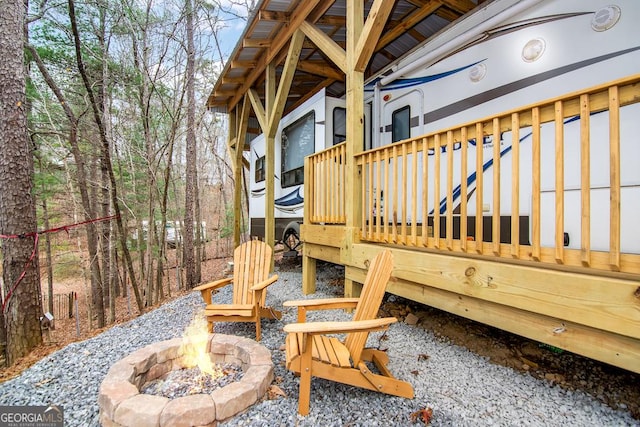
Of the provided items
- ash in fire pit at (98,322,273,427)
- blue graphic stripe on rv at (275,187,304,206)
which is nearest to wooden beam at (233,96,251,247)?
blue graphic stripe on rv at (275,187,304,206)

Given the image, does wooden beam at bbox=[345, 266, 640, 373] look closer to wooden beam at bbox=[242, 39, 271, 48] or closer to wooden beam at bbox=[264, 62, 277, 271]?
wooden beam at bbox=[264, 62, 277, 271]

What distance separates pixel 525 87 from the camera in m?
3.12

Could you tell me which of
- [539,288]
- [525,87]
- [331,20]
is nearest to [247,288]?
[539,288]

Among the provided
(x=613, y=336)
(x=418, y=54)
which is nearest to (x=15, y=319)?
(x=613, y=336)

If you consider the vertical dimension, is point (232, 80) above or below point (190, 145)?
above

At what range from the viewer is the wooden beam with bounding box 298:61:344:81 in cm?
558

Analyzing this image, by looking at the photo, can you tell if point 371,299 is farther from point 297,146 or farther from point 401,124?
point 297,146

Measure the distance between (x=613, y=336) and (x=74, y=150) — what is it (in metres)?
8.24

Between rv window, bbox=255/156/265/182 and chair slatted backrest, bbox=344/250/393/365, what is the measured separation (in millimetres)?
5716

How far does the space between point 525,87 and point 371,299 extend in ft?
8.74

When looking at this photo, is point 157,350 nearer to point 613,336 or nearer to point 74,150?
point 613,336

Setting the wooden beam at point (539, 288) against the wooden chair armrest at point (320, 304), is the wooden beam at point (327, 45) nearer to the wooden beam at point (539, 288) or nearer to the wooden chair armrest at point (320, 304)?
the wooden beam at point (539, 288)

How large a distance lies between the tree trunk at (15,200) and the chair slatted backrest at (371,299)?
15.3ft

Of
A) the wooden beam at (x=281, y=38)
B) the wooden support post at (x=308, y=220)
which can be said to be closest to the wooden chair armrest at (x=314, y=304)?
the wooden support post at (x=308, y=220)
